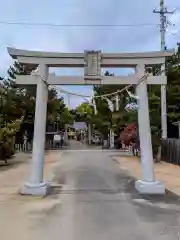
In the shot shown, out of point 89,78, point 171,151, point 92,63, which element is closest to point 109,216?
point 89,78

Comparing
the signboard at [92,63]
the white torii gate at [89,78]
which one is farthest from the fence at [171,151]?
the signboard at [92,63]

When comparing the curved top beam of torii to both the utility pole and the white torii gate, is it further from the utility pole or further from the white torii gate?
the utility pole

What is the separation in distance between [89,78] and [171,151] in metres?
15.6

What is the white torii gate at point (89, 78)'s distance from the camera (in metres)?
12.0

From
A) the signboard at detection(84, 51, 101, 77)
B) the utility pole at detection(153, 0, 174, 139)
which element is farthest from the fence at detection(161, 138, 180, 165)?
the signboard at detection(84, 51, 101, 77)

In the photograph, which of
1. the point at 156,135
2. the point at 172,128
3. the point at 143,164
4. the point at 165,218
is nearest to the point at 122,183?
the point at 143,164

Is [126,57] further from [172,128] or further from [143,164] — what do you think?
[172,128]

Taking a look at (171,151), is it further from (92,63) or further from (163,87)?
(92,63)

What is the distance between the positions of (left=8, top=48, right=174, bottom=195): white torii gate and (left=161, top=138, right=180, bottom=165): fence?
13003 mm

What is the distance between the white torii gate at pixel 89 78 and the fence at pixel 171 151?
13.0 metres

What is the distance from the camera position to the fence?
25.0 m

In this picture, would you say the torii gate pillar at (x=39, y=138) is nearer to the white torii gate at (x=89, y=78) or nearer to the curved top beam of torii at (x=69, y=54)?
the white torii gate at (x=89, y=78)

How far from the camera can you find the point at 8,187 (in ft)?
44.4

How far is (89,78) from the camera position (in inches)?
481
